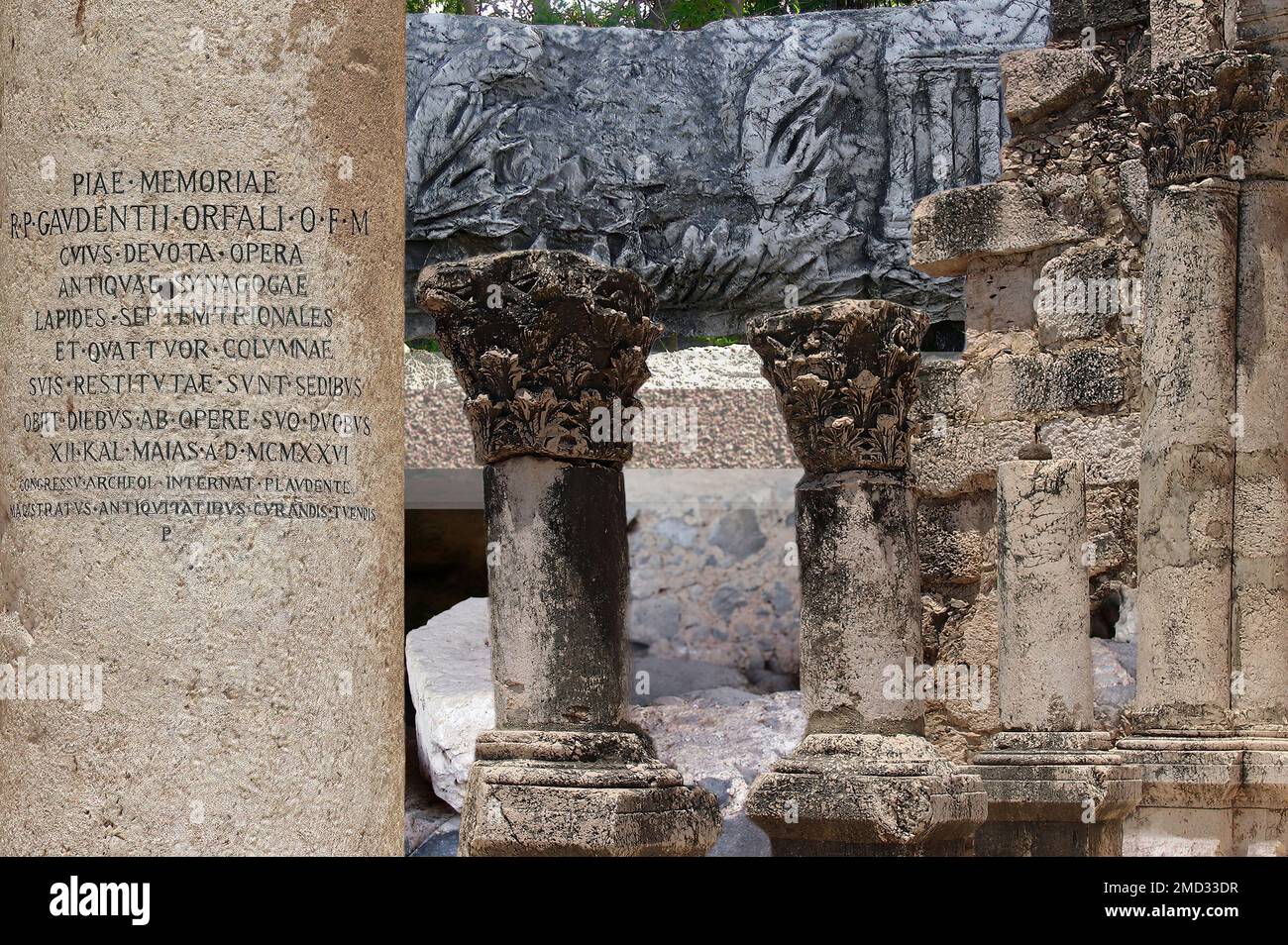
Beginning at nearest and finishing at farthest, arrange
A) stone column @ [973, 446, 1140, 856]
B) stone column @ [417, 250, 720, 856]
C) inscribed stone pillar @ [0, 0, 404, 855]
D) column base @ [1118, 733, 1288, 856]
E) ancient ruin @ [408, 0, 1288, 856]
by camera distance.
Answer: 1. inscribed stone pillar @ [0, 0, 404, 855]
2. stone column @ [417, 250, 720, 856]
3. ancient ruin @ [408, 0, 1288, 856]
4. column base @ [1118, 733, 1288, 856]
5. stone column @ [973, 446, 1140, 856]

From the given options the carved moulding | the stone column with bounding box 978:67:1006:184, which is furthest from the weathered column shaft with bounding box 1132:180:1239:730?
the stone column with bounding box 978:67:1006:184

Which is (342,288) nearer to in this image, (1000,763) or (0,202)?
(0,202)

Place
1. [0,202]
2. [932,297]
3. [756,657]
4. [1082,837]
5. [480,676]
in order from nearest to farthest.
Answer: [0,202] < [1082,837] < [480,676] < [756,657] < [932,297]

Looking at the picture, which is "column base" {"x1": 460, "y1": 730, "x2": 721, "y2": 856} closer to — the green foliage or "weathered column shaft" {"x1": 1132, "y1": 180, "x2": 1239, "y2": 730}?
"weathered column shaft" {"x1": 1132, "y1": 180, "x2": 1239, "y2": 730}

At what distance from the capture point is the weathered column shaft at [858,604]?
353 inches

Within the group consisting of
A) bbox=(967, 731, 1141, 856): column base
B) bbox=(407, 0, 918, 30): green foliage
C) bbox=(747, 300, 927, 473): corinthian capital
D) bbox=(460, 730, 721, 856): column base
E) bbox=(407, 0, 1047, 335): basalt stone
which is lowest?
bbox=(967, 731, 1141, 856): column base

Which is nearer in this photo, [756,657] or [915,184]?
[756,657]

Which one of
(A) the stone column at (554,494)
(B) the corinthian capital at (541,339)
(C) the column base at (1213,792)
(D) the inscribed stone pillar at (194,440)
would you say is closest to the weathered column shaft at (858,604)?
(A) the stone column at (554,494)

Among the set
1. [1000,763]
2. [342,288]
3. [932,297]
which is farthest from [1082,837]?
[932,297]

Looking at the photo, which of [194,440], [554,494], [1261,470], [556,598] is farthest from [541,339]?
[1261,470]

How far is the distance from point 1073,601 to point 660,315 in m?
9.32

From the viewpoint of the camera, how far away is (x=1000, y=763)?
10.5 metres

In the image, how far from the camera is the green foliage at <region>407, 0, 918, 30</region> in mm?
24703

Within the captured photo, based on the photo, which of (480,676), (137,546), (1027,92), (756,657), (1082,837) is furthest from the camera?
(756,657)
